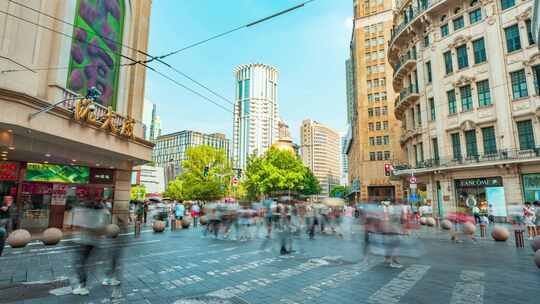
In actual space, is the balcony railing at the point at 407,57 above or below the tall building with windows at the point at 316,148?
below

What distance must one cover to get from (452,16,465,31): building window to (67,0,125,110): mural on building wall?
29624 mm

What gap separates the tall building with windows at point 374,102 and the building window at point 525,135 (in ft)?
105

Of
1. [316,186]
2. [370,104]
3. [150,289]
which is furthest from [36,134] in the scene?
[316,186]

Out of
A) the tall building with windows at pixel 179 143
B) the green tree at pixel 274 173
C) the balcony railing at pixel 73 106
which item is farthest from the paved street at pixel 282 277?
the tall building with windows at pixel 179 143

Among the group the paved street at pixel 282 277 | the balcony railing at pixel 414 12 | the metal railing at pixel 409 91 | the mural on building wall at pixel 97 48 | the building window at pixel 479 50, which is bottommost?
the paved street at pixel 282 277

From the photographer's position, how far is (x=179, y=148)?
483 feet

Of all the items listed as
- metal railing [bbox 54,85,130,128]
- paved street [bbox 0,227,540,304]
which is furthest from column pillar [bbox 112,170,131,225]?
paved street [bbox 0,227,540,304]

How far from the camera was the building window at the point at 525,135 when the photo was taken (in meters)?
24.6

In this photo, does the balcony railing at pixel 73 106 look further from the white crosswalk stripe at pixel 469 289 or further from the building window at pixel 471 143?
the building window at pixel 471 143

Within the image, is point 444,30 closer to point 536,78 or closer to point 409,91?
point 409,91

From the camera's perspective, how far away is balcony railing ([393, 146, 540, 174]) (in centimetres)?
2403

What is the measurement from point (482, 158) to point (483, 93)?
5.94 meters

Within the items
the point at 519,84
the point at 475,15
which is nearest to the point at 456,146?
the point at 519,84

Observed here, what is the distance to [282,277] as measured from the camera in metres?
7.42
